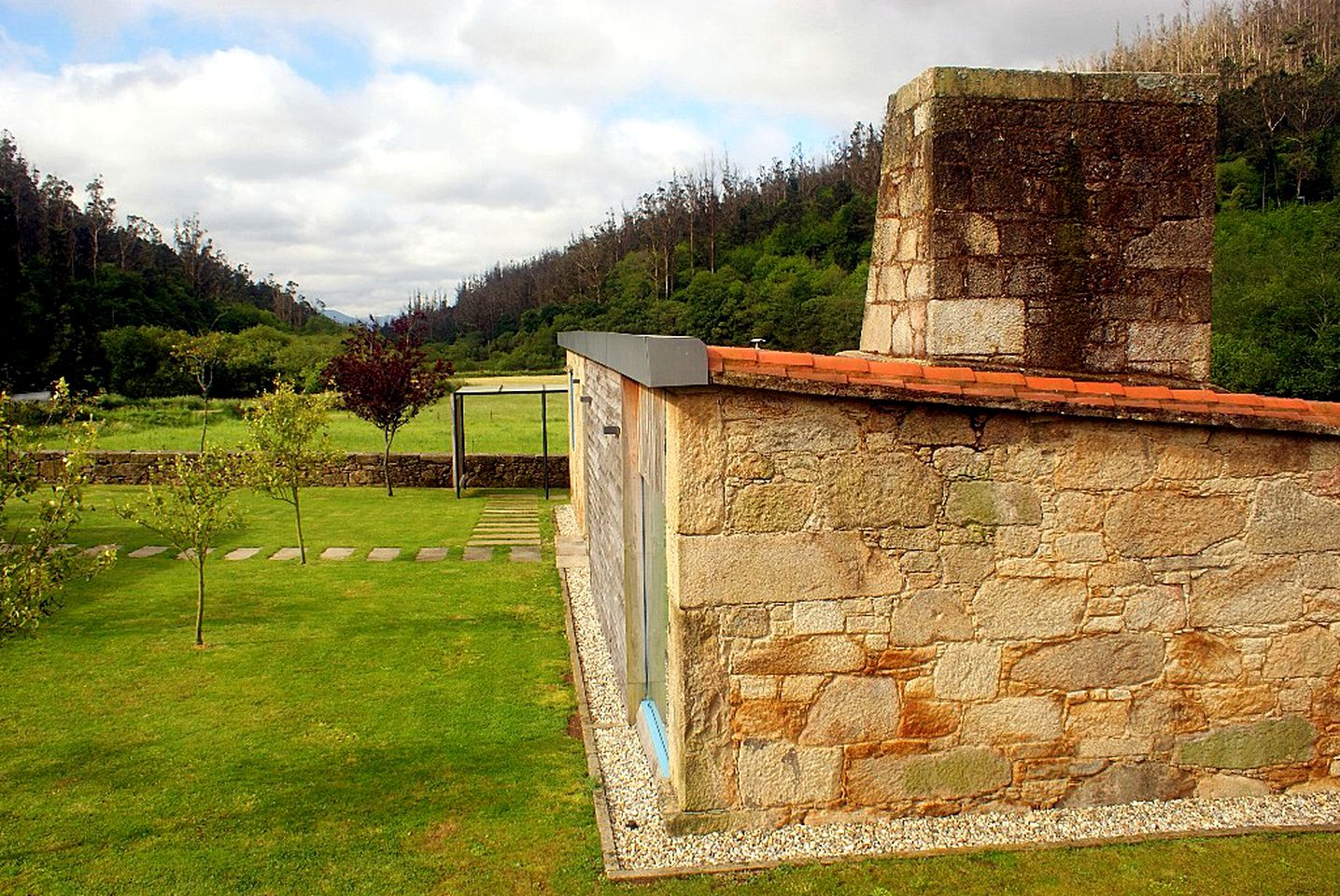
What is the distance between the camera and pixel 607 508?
9.07m

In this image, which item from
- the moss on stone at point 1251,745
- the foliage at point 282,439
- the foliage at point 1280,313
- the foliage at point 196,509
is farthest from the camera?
the foliage at point 1280,313

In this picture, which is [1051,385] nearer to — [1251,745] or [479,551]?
[1251,745]

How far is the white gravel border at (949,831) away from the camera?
5.35 meters

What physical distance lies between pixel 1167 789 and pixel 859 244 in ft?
128

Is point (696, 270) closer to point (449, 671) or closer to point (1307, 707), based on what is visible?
point (449, 671)

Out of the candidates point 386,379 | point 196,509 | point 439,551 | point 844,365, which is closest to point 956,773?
point 844,365

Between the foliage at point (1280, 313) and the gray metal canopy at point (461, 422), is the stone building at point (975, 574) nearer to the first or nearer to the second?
the gray metal canopy at point (461, 422)

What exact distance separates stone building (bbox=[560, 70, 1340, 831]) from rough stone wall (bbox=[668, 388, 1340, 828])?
0.5 inches

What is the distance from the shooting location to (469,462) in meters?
22.3

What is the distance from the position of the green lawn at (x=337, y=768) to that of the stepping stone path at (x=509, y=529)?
7.61 feet

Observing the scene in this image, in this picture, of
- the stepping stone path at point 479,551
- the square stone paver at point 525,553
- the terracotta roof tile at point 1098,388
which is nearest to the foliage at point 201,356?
the stepping stone path at point 479,551

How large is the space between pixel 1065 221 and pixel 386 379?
16.7 meters

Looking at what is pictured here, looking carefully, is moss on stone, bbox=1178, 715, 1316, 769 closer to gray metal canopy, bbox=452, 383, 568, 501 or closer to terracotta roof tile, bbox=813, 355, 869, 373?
terracotta roof tile, bbox=813, 355, 869, 373

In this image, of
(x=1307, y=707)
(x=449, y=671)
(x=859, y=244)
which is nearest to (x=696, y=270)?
(x=859, y=244)
